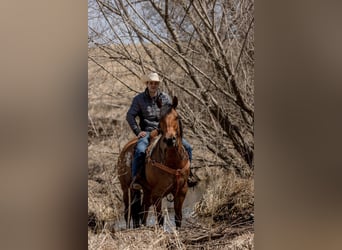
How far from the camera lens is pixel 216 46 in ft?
5.49

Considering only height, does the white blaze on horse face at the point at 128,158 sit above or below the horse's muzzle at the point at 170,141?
below

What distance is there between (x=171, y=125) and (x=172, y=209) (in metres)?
0.31

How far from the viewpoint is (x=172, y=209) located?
5.38ft

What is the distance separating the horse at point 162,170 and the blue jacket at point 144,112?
0.07 ft

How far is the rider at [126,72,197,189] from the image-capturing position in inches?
63.6

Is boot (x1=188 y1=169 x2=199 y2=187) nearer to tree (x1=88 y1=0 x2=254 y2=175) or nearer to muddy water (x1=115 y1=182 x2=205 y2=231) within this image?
muddy water (x1=115 y1=182 x2=205 y2=231)

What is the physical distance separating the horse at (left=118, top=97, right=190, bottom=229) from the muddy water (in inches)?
0.6

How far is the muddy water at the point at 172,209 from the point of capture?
162cm

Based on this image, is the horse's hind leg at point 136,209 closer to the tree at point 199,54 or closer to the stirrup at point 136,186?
the stirrup at point 136,186

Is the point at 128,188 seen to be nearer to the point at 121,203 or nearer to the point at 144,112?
the point at 121,203
